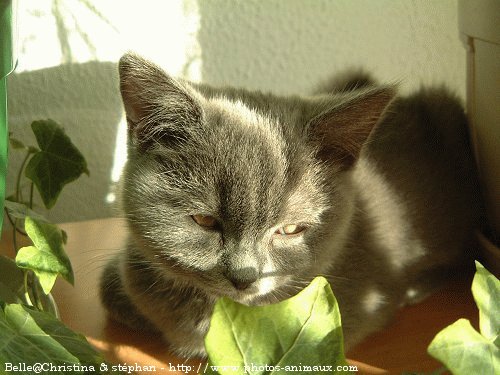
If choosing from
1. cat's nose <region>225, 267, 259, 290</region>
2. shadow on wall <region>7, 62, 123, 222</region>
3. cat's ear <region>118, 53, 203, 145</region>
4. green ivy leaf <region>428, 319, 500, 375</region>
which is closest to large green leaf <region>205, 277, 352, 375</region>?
green ivy leaf <region>428, 319, 500, 375</region>

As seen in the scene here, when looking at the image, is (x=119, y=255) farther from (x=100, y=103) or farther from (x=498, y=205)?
(x=498, y=205)

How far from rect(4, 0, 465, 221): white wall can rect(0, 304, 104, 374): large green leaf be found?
30.6 inches

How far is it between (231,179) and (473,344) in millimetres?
422

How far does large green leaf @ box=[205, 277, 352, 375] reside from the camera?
22.6 inches

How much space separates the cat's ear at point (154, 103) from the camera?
0.87 metres

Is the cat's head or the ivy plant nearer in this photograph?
the ivy plant

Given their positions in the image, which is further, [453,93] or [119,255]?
[453,93]

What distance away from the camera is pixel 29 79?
55.2 inches

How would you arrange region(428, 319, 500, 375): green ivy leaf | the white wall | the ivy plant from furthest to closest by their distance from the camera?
the white wall
the ivy plant
region(428, 319, 500, 375): green ivy leaf

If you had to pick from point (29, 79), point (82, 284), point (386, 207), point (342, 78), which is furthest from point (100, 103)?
point (386, 207)

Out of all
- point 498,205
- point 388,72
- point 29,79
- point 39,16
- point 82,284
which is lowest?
point 82,284

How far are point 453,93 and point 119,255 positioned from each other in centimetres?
79

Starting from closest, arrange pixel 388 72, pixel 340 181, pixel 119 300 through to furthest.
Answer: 1. pixel 340 181
2. pixel 119 300
3. pixel 388 72

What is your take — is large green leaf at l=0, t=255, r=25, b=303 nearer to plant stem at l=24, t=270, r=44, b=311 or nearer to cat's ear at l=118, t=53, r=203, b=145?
plant stem at l=24, t=270, r=44, b=311
